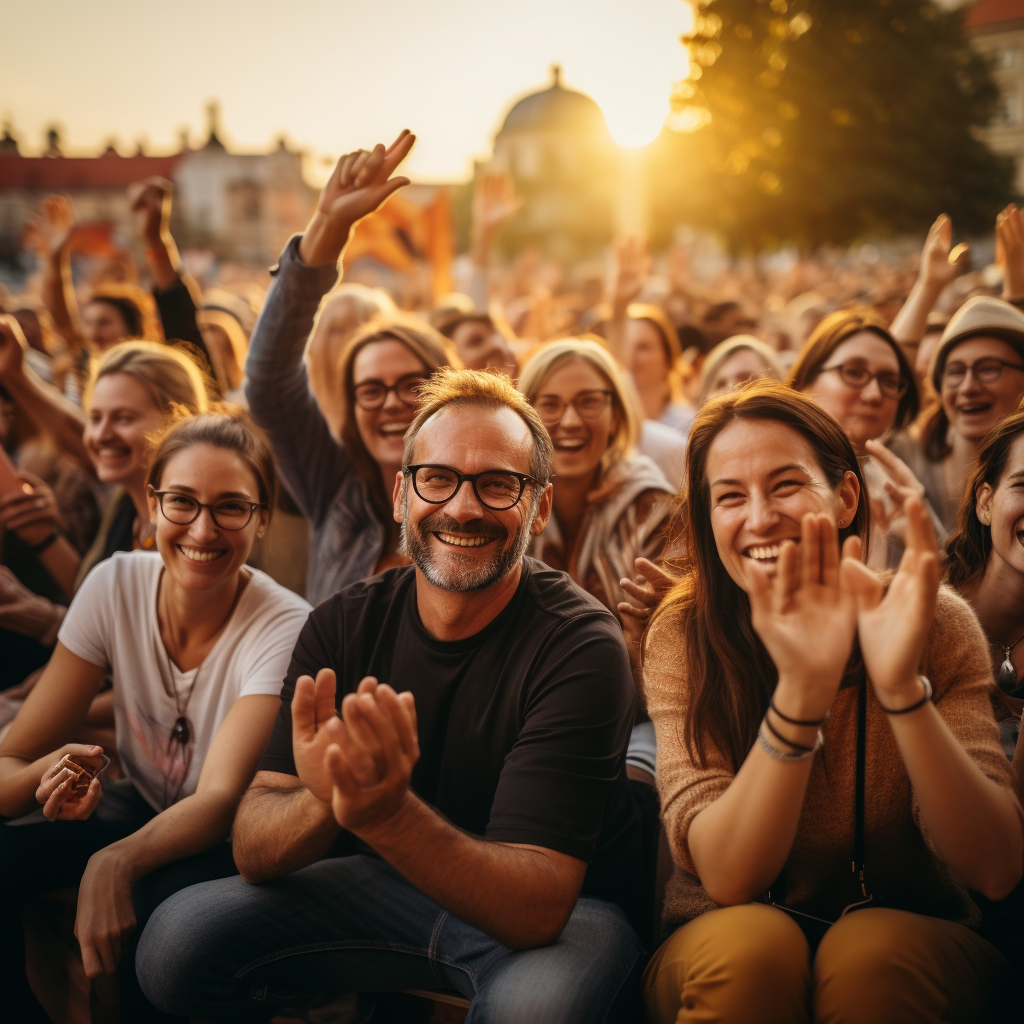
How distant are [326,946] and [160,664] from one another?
38.7 inches

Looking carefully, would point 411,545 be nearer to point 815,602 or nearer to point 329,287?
point 815,602

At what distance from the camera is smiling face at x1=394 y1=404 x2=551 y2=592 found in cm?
234

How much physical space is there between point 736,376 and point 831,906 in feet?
10.2

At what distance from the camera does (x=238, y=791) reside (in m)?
2.54

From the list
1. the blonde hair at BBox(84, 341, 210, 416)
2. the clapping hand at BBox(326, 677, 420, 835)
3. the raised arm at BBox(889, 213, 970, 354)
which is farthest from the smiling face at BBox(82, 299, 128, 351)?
the clapping hand at BBox(326, 677, 420, 835)

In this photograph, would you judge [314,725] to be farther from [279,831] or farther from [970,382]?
[970,382]

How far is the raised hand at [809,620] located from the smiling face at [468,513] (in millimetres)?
730

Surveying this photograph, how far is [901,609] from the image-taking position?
5.75 feet

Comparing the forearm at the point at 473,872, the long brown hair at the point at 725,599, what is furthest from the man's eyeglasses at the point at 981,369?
the forearm at the point at 473,872

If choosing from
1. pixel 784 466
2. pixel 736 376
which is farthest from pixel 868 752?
pixel 736 376

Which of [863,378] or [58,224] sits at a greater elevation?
[58,224]

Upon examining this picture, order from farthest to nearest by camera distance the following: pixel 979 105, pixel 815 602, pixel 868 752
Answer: pixel 979 105 < pixel 868 752 < pixel 815 602

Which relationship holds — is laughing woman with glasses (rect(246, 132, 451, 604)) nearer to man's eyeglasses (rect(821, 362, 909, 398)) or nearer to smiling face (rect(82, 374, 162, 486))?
smiling face (rect(82, 374, 162, 486))

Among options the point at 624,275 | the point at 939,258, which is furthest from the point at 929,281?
the point at 624,275
